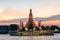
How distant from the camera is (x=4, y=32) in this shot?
186625mm

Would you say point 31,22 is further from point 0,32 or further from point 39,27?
point 0,32

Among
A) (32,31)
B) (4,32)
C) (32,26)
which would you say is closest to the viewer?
(32,31)

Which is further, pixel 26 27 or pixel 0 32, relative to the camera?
pixel 0 32

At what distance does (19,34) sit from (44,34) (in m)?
10.5

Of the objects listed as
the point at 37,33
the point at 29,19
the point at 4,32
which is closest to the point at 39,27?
the point at 29,19

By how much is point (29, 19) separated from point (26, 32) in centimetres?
1465

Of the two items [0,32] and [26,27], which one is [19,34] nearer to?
[26,27]

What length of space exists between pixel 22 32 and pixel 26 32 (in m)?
2.40

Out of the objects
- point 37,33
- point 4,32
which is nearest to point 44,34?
point 37,33

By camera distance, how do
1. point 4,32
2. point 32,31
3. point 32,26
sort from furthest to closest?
point 4,32 < point 32,26 < point 32,31

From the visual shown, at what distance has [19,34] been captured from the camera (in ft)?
479

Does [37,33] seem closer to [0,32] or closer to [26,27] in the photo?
[26,27]

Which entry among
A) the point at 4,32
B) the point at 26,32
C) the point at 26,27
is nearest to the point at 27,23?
the point at 26,27

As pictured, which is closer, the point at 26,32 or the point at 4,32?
the point at 26,32
